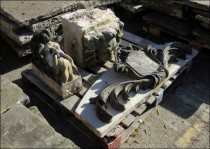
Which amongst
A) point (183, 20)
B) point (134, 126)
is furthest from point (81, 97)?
point (183, 20)

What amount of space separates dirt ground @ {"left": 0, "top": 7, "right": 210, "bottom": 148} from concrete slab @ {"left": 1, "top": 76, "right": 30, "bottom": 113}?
3.97ft

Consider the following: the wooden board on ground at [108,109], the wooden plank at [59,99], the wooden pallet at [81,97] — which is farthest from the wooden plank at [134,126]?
the wooden plank at [59,99]

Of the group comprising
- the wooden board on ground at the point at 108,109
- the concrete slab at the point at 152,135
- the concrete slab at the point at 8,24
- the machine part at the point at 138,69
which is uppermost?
the concrete slab at the point at 8,24

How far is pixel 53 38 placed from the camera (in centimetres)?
369

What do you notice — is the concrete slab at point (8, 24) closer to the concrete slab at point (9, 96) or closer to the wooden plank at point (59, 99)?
the wooden plank at point (59, 99)

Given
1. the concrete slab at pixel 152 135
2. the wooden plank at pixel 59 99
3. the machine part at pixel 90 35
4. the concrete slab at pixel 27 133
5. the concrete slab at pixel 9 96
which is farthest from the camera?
the machine part at pixel 90 35

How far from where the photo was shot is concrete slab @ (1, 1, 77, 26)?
13.0ft

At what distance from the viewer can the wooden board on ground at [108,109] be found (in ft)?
9.37

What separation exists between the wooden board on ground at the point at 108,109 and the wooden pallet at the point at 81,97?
95 mm

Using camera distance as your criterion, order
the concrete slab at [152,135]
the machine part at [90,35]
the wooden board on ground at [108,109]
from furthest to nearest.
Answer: the machine part at [90,35], the concrete slab at [152,135], the wooden board on ground at [108,109]

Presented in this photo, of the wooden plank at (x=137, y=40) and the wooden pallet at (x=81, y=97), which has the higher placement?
the wooden plank at (x=137, y=40)

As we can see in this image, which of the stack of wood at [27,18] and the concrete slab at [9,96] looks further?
the stack of wood at [27,18]

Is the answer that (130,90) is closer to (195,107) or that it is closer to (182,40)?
(195,107)

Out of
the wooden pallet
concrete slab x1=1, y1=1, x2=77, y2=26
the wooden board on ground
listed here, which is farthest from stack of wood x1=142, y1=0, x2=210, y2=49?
concrete slab x1=1, y1=1, x2=77, y2=26
